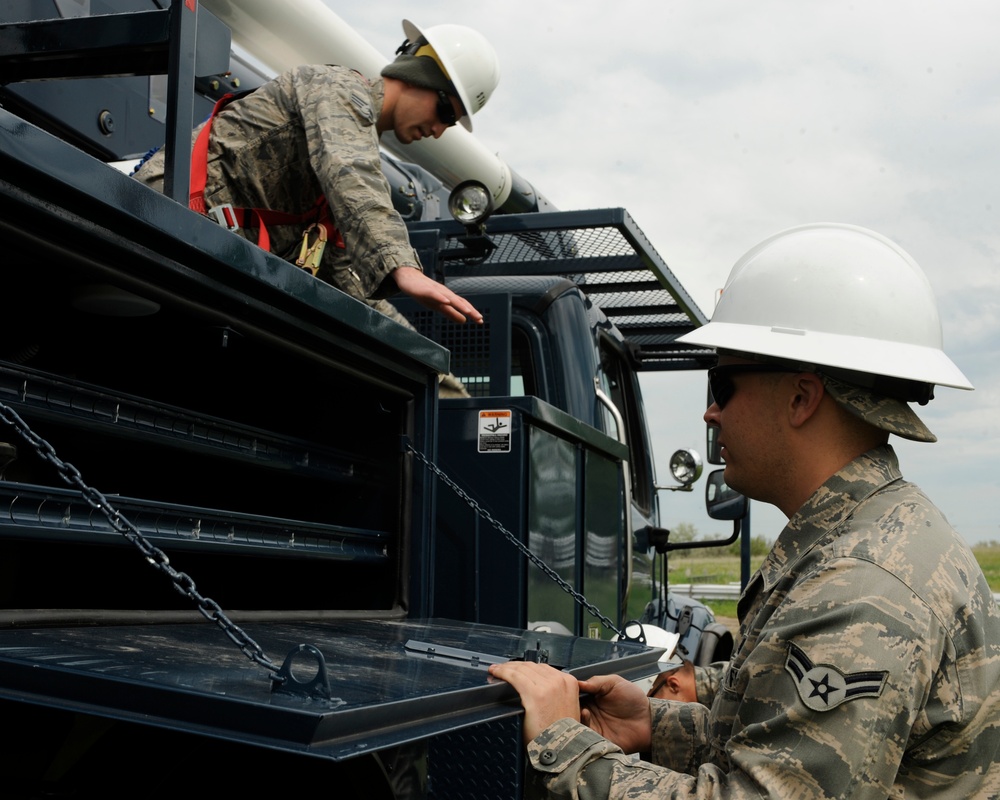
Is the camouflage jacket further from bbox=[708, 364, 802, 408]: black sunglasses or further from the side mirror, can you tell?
the side mirror

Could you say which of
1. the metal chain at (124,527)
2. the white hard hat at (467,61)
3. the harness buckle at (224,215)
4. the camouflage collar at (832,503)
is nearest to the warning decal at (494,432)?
the harness buckle at (224,215)

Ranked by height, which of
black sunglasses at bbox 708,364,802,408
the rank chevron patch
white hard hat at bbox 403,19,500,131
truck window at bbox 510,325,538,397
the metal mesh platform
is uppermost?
white hard hat at bbox 403,19,500,131

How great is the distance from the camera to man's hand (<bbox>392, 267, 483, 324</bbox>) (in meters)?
2.58

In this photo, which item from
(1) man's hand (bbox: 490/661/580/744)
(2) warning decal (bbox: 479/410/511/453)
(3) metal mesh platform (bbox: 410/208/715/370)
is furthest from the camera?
(3) metal mesh platform (bbox: 410/208/715/370)

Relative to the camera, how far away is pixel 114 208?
163 cm

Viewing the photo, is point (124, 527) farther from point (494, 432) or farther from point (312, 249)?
point (494, 432)

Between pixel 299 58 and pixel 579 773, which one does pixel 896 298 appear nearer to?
pixel 579 773

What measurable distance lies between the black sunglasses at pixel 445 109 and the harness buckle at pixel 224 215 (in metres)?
0.96

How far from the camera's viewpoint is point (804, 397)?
202 cm

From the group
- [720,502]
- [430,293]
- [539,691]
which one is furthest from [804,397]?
[720,502]

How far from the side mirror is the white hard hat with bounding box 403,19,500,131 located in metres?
2.43

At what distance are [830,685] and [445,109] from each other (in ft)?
8.33

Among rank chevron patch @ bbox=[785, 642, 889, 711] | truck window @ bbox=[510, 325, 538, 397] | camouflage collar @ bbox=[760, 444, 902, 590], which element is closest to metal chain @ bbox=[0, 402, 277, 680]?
rank chevron patch @ bbox=[785, 642, 889, 711]

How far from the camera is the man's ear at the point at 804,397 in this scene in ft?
6.53
